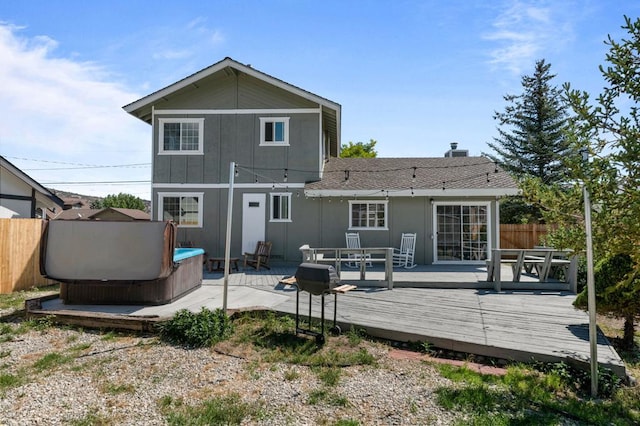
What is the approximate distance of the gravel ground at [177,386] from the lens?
3201 mm

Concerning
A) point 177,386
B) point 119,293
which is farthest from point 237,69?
point 177,386

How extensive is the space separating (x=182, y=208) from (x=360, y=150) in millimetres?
23689

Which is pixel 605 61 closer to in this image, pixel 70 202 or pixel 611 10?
pixel 611 10

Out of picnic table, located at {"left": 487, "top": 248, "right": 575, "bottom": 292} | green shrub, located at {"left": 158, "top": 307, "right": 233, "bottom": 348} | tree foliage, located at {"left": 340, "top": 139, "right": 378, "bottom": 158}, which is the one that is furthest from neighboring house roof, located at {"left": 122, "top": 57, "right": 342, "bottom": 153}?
tree foliage, located at {"left": 340, "top": 139, "right": 378, "bottom": 158}

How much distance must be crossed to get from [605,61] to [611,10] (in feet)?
5.75

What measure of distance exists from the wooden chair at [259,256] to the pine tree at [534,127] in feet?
52.9

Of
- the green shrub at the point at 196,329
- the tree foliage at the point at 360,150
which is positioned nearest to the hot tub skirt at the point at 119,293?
Answer: the green shrub at the point at 196,329

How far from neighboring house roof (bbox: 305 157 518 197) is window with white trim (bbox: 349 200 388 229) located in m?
0.49

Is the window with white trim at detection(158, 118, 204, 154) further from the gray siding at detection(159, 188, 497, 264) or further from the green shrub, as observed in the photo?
the green shrub

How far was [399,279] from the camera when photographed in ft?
29.4

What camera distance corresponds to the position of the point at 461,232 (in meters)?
12.5

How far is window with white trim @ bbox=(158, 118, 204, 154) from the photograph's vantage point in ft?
43.2

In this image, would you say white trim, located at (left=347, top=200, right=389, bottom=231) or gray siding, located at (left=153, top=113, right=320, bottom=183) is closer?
white trim, located at (left=347, top=200, right=389, bottom=231)

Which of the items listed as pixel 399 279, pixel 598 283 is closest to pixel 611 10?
pixel 598 283
